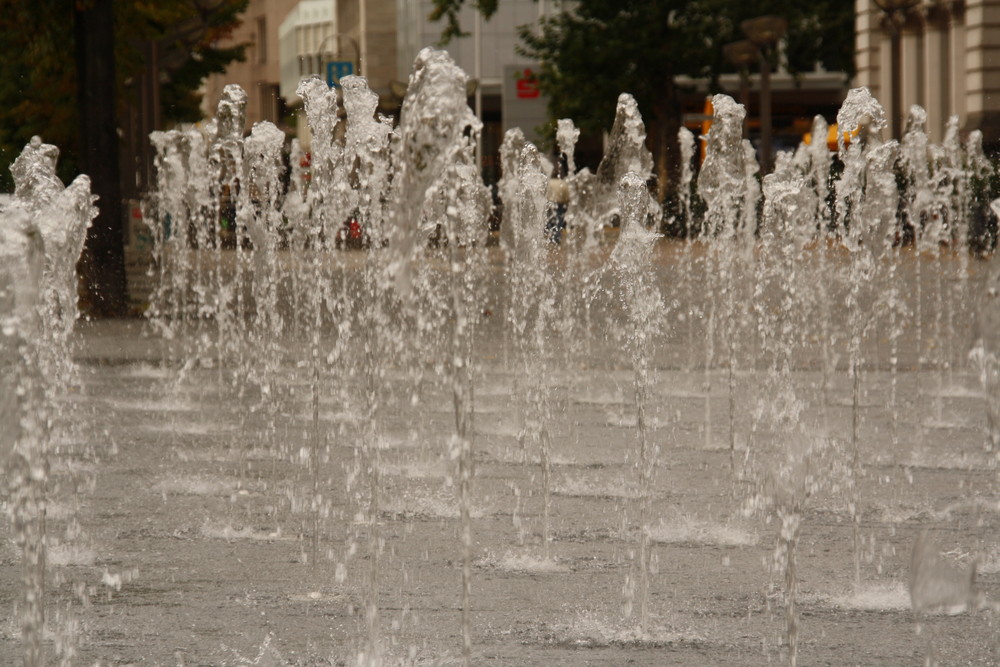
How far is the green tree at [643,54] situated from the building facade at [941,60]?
419 centimetres

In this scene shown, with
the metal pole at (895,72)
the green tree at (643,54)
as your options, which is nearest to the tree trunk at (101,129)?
the metal pole at (895,72)

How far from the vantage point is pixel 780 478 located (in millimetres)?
7320

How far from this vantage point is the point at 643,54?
40438 millimetres

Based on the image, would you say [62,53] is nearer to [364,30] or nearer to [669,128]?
[669,128]

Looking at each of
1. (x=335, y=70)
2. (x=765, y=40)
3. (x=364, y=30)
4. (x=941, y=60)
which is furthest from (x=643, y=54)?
(x=364, y=30)

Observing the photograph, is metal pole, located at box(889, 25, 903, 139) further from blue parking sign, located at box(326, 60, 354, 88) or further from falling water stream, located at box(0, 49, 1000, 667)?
blue parking sign, located at box(326, 60, 354, 88)

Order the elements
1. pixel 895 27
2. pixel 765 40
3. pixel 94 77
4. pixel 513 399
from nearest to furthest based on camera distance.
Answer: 1. pixel 513 399
2. pixel 94 77
3. pixel 895 27
4. pixel 765 40

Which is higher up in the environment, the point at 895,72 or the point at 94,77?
the point at 895,72

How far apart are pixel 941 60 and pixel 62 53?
20.9 meters

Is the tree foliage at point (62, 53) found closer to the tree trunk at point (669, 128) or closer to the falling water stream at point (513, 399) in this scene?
the falling water stream at point (513, 399)

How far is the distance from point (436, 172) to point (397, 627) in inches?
48.9

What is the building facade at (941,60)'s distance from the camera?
30.5m

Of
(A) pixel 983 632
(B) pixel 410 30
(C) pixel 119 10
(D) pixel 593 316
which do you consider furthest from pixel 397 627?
(B) pixel 410 30

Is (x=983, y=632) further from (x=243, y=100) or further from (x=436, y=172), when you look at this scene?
(x=243, y=100)
